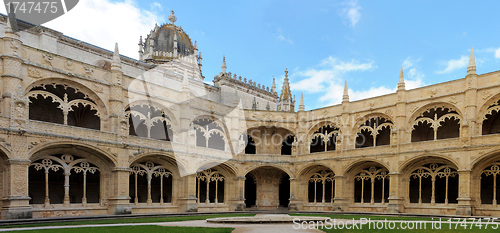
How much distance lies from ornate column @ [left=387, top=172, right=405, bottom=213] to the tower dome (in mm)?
30885

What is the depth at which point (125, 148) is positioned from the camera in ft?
89.0

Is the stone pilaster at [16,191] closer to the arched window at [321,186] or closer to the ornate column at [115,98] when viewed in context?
the ornate column at [115,98]

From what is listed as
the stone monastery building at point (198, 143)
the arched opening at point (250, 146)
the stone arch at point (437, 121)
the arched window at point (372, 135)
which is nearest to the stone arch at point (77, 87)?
the stone monastery building at point (198, 143)

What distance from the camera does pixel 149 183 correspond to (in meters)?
29.7

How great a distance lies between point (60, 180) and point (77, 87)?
27.6 ft

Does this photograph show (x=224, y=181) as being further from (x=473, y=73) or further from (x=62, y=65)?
(x=473, y=73)

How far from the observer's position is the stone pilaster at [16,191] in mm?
20969

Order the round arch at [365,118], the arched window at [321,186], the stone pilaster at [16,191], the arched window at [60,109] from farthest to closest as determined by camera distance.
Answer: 1. the arched window at [321,186]
2. the round arch at [365,118]
3. the arched window at [60,109]
4. the stone pilaster at [16,191]

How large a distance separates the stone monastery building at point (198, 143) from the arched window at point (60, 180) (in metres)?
0.08

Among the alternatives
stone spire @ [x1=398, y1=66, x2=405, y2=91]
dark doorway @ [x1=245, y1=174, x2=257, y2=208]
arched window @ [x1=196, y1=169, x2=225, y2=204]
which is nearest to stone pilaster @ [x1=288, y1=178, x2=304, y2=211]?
dark doorway @ [x1=245, y1=174, x2=257, y2=208]

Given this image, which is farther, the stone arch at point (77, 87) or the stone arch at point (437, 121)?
the stone arch at point (437, 121)

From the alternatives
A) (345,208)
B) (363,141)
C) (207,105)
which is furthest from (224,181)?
(363,141)

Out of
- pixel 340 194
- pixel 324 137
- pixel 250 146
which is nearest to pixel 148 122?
pixel 250 146

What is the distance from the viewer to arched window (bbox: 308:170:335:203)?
35.7 m
